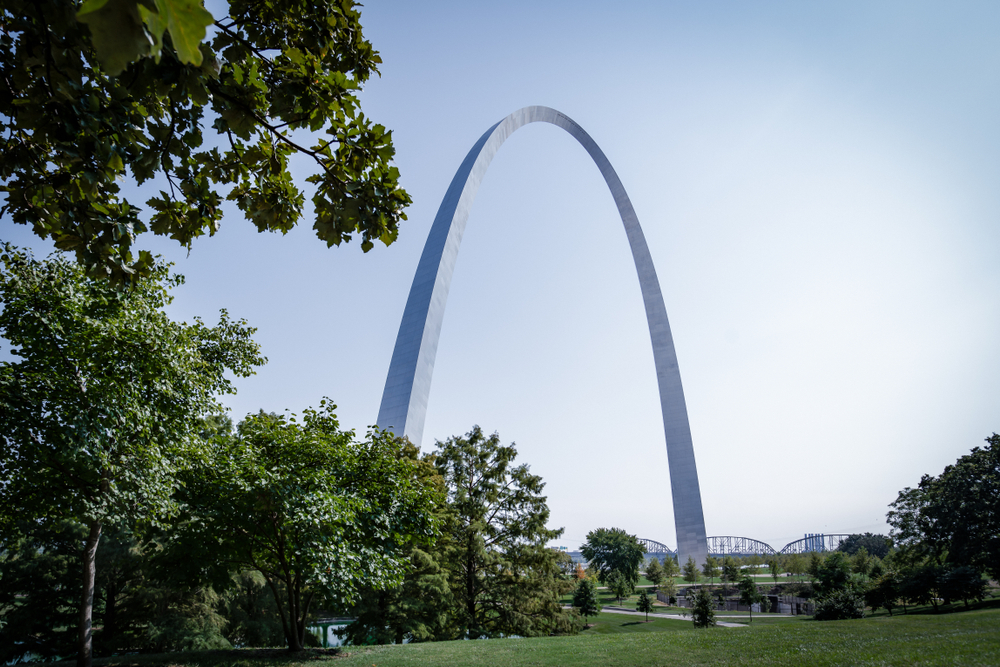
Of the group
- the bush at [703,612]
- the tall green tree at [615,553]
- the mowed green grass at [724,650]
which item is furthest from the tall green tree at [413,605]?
the tall green tree at [615,553]

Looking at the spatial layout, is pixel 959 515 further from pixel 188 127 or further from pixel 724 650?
pixel 188 127

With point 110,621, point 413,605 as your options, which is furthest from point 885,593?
point 110,621

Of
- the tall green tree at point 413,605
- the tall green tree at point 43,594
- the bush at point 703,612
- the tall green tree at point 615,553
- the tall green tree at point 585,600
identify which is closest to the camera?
the tall green tree at point 413,605

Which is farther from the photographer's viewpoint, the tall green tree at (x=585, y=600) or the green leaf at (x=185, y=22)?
the tall green tree at (x=585, y=600)

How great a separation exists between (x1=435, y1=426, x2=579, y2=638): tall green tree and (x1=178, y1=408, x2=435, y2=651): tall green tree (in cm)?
1026

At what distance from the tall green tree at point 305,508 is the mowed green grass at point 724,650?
1.66 meters

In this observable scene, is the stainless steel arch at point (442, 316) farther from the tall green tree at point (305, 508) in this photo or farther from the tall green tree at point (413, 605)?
the tall green tree at point (305, 508)

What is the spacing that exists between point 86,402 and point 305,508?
3.94m

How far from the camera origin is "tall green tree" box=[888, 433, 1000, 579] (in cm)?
2606

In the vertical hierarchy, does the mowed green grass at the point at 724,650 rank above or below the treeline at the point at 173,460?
below

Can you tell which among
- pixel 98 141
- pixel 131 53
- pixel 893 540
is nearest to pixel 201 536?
pixel 98 141

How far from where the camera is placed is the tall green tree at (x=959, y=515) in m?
26.1

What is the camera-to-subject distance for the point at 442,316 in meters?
28.6

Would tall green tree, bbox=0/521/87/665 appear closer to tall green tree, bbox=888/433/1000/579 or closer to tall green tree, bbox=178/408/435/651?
tall green tree, bbox=178/408/435/651
